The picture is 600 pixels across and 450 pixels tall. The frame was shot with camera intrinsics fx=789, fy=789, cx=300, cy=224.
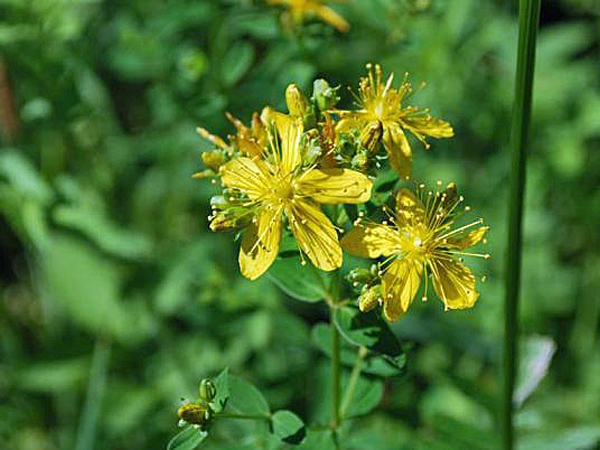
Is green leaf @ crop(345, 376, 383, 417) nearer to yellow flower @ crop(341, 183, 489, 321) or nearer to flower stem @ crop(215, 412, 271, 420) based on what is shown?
flower stem @ crop(215, 412, 271, 420)

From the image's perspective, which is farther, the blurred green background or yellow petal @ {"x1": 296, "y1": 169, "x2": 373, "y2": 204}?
the blurred green background

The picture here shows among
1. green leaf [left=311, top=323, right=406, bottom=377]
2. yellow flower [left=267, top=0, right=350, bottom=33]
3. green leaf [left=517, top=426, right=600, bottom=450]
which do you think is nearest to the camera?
green leaf [left=311, top=323, right=406, bottom=377]

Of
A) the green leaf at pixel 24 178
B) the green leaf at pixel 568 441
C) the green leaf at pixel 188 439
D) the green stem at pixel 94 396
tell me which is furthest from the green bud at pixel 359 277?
the green stem at pixel 94 396

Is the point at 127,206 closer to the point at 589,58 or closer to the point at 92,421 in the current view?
the point at 92,421

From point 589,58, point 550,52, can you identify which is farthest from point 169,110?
point 589,58

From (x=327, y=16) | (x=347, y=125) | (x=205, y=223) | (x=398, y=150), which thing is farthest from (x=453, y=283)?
(x=205, y=223)

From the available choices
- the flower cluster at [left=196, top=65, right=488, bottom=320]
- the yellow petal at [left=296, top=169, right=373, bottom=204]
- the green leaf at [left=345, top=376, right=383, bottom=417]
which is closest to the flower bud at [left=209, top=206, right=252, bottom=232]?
the flower cluster at [left=196, top=65, right=488, bottom=320]

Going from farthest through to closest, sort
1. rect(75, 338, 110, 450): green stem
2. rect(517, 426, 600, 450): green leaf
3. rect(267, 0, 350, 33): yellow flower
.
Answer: rect(75, 338, 110, 450): green stem, rect(267, 0, 350, 33): yellow flower, rect(517, 426, 600, 450): green leaf

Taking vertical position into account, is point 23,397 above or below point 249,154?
below
